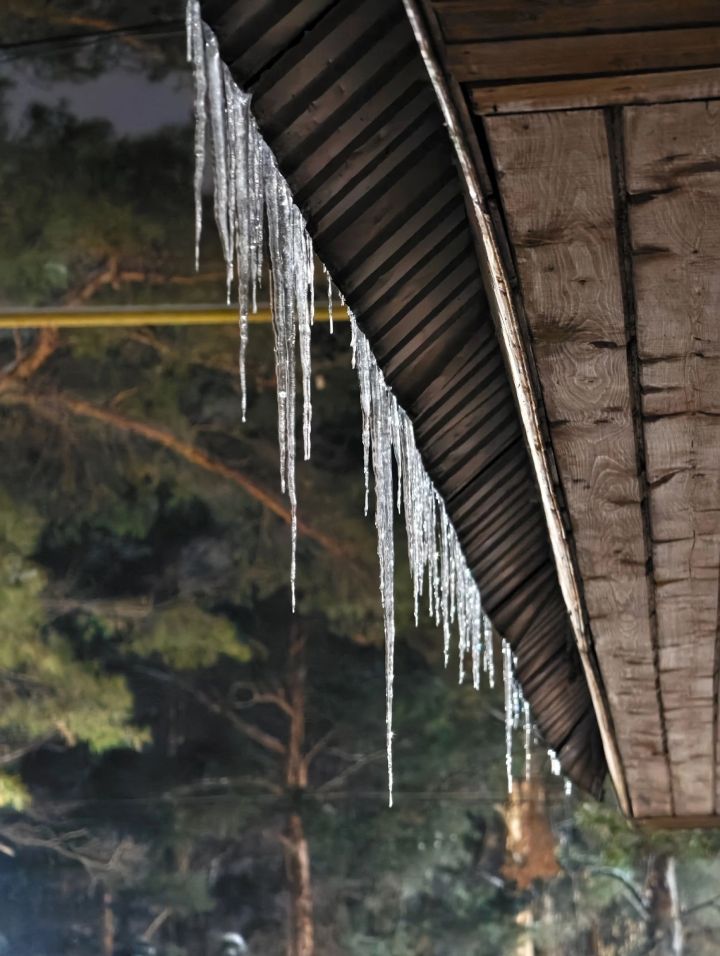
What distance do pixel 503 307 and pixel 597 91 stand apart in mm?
335

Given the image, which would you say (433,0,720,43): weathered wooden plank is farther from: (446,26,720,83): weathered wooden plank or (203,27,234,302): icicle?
(203,27,234,302): icicle

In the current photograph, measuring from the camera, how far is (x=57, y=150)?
6121mm

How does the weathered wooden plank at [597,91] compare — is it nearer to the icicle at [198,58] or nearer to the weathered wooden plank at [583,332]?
the weathered wooden plank at [583,332]

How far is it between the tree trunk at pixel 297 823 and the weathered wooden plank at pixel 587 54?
6.96 m

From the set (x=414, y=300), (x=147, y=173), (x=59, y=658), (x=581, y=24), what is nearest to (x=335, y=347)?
(x=147, y=173)

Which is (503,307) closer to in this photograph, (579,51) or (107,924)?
(579,51)

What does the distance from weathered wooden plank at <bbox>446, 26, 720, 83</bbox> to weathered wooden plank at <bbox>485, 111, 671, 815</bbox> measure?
2.0 inches

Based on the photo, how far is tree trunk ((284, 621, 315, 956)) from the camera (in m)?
7.43

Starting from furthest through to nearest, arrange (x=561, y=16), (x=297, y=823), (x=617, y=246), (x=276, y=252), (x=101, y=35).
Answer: (x=297, y=823), (x=101, y=35), (x=276, y=252), (x=617, y=246), (x=561, y=16)

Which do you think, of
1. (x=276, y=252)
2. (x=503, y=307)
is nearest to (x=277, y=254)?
(x=276, y=252)

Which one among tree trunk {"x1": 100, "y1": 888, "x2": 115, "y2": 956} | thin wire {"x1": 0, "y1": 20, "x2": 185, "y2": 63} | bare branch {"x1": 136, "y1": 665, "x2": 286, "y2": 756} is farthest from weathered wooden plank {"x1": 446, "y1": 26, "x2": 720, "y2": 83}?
tree trunk {"x1": 100, "y1": 888, "x2": 115, "y2": 956}

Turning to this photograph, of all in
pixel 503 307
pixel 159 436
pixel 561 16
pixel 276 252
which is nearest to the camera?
pixel 561 16

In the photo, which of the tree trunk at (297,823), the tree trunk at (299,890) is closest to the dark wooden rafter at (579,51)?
the tree trunk at (297,823)

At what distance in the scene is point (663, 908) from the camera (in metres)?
7.35
